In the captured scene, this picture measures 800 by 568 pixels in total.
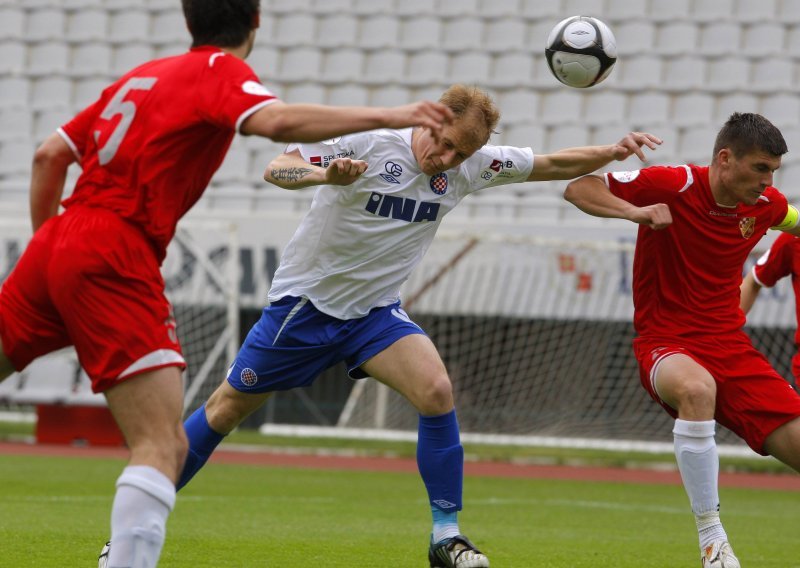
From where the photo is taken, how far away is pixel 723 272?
649 centimetres

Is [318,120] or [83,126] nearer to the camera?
[318,120]

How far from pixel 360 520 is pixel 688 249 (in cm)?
306

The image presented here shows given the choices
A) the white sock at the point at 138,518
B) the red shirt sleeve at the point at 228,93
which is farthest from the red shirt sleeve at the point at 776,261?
the white sock at the point at 138,518

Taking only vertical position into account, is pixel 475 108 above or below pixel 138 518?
above

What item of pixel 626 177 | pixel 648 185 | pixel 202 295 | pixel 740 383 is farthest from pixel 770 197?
pixel 202 295

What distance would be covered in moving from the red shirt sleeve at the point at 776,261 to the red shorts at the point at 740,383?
1387 millimetres

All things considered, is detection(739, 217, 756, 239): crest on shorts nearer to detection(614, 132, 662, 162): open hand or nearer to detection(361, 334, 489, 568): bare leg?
detection(614, 132, 662, 162): open hand

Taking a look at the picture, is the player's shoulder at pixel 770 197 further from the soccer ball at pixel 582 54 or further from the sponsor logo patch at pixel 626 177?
the soccer ball at pixel 582 54

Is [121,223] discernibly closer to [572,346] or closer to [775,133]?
[775,133]

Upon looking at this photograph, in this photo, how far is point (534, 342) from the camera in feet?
50.7

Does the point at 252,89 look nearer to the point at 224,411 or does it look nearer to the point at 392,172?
the point at 392,172

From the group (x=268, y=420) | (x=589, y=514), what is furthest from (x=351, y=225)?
(x=268, y=420)

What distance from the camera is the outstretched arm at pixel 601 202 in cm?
572

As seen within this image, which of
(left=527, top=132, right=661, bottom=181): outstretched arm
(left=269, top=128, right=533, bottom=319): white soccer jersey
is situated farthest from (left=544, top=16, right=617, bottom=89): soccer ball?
(left=269, top=128, right=533, bottom=319): white soccer jersey
